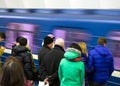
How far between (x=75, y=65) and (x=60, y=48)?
1.88 feet

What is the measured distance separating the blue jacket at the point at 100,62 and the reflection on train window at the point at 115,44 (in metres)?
0.60

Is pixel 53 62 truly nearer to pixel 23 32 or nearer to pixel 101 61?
pixel 101 61

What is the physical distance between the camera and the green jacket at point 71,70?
192 inches

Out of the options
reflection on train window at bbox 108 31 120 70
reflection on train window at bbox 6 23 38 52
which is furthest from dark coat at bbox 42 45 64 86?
reflection on train window at bbox 6 23 38 52

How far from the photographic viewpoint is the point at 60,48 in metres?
5.35

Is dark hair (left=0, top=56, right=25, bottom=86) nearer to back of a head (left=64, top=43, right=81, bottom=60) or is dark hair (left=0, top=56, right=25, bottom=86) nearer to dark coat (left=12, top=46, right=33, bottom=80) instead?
back of a head (left=64, top=43, right=81, bottom=60)

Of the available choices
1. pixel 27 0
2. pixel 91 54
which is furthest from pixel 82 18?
pixel 27 0

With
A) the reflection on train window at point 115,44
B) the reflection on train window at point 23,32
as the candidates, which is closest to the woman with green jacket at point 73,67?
the reflection on train window at point 115,44

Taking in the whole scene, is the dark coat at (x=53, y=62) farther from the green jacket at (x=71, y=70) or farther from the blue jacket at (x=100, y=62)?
the blue jacket at (x=100, y=62)

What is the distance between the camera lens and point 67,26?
718 cm

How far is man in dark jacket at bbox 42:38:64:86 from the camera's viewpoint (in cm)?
532

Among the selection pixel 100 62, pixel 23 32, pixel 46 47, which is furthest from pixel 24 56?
pixel 23 32

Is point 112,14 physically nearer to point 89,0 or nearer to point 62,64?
point 62,64

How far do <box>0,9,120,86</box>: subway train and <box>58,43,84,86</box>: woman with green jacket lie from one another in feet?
4.20
